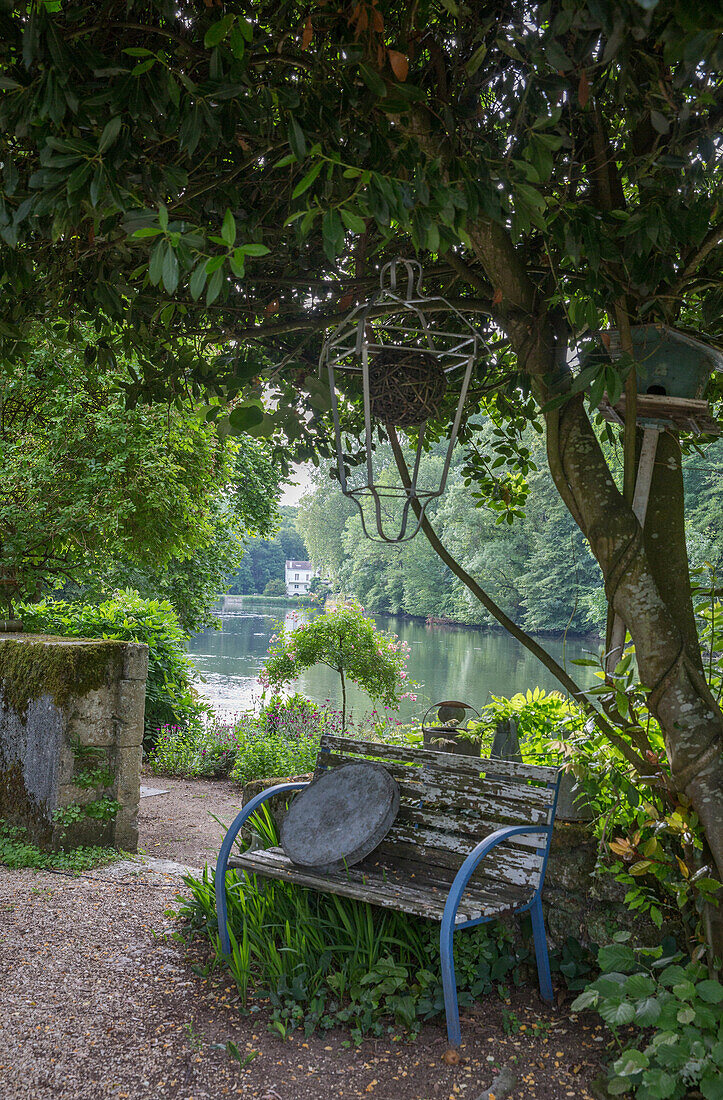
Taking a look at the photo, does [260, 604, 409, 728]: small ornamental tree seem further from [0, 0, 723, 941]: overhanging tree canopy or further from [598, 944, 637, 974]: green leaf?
[598, 944, 637, 974]: green leaf

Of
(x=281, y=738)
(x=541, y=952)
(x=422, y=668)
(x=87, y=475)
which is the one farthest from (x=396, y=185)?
(x=422, y=668)

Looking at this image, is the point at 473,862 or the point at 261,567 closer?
the point at 473,862

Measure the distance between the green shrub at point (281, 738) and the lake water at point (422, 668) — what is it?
0.86m

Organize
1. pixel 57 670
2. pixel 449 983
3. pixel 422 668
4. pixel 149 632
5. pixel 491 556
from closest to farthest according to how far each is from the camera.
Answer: pixel 449 983
pixel 57 670
pixel 149 632
pixel 422 668
pixel 491 556

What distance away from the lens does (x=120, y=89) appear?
163 centimetres

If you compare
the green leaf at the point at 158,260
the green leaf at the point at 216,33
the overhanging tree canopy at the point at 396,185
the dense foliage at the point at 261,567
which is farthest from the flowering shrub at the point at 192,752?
the dense foliage at the point at 261,567

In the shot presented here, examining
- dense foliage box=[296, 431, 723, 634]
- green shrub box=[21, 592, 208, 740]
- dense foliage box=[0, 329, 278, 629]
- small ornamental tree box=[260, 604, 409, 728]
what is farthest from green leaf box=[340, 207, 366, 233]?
dense foliage box=[296, 431, 723, 634]

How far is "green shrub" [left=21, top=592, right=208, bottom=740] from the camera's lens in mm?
7293

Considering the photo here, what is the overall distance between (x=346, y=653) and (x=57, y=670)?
3765 mm

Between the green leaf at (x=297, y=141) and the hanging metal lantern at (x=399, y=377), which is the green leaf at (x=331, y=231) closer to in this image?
the green leaf at (x=297, y=141)

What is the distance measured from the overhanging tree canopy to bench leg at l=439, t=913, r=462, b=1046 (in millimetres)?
789

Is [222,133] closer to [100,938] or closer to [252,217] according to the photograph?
[252,217]

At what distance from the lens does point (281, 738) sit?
285 inches

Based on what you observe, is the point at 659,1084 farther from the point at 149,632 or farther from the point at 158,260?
the point at 149,632
